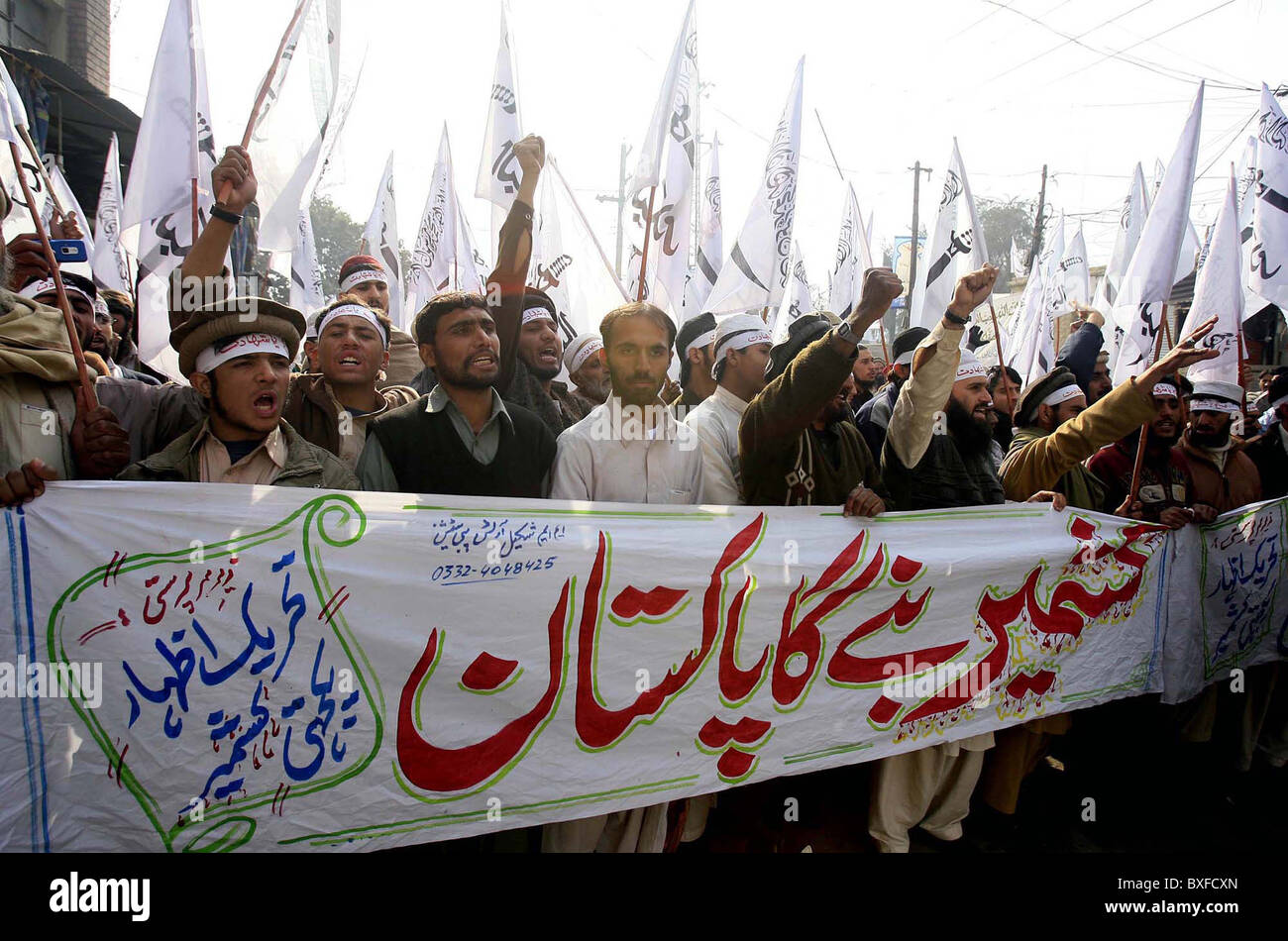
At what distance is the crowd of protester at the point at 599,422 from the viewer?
7.75 feet

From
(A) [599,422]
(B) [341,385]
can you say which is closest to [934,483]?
(A) [599,422]

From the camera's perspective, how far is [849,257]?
27.5 ft

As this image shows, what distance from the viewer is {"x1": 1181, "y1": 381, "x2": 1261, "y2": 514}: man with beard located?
13.8 ft

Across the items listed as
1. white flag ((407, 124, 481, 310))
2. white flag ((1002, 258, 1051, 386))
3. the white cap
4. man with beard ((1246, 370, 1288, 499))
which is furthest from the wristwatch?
white flag ((1002, 258, 1051, 386))

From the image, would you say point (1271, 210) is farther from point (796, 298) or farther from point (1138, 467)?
point (796, 298)

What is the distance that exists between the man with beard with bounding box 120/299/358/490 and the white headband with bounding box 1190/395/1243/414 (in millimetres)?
4456

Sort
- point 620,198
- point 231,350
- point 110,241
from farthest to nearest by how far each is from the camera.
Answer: point 620,198, point 110,241, point 231,350

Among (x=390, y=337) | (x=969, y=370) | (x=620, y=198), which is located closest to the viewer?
(x=969, y=370)

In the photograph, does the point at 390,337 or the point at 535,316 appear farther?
the point at 390,337

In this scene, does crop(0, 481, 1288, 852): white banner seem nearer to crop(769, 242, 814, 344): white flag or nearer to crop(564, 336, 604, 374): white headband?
crop(564, 336, 604, 374): white headband

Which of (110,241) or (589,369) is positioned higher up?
(110,241)

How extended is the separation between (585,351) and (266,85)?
2028 mm

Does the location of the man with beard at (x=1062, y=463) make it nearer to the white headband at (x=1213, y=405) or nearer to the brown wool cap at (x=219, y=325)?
the white headband at (x=1213, y=405)

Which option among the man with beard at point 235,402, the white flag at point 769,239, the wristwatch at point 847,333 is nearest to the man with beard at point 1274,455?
the white flag at point 769,239
